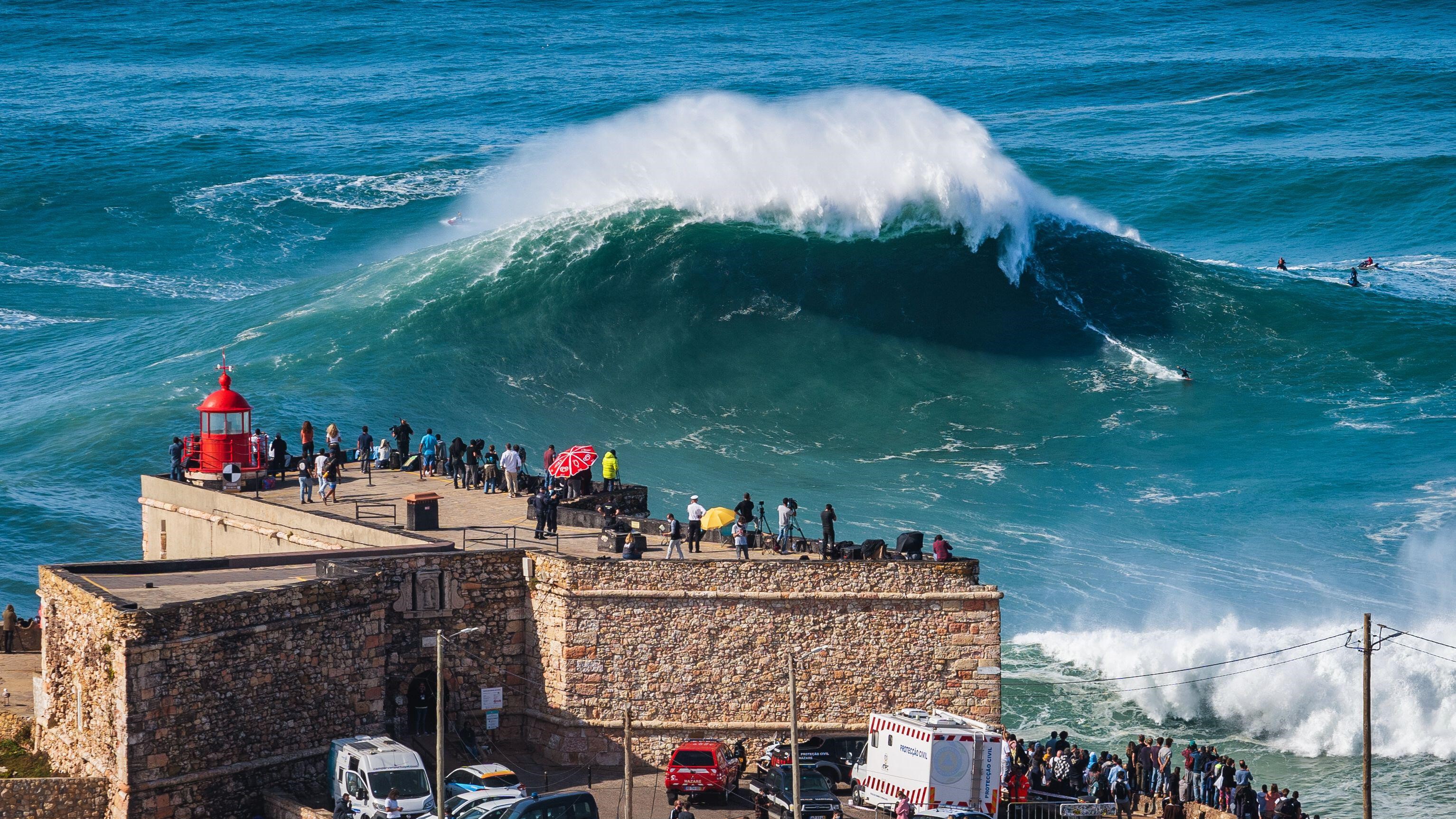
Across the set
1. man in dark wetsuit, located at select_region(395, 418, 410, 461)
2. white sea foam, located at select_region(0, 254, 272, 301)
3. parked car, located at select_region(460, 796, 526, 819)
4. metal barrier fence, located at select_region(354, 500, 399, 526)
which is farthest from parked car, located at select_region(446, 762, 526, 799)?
white sea foam, located at select_region(0, 254, 272, 301)

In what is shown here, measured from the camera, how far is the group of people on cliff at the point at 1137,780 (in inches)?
1027

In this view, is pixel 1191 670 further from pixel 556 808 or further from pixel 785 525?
pixel 556 808

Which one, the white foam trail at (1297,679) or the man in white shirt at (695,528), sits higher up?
the man in white shirt at (695,528)

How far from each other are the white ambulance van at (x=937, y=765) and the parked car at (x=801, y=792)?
82 cm

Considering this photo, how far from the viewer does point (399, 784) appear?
945 inches

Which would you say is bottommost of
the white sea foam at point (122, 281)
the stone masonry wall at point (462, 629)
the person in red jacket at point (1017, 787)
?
the person in red jacket at point (1017, 787)

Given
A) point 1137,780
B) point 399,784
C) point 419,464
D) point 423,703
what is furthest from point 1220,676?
point 399,784

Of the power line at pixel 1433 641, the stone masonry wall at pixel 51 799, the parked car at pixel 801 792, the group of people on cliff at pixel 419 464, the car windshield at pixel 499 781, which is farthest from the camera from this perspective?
the power line at pixel 1433 641

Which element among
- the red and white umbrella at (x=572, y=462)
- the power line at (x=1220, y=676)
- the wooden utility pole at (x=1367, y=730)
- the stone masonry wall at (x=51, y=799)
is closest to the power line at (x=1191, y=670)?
the power line at (x=1220, y=676)

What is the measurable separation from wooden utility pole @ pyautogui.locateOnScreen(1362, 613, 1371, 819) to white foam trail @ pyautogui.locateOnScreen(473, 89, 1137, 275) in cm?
2715

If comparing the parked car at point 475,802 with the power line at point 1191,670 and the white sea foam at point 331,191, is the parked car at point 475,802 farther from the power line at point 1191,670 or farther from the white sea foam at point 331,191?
the white sea foam at point 331,191

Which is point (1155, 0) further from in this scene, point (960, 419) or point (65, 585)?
point (65, 585)

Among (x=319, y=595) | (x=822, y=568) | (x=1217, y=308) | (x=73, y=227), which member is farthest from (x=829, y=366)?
(x=73, y=227)

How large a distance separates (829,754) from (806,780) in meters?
1.48
